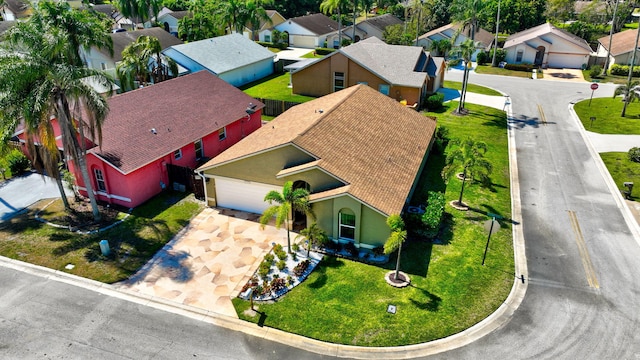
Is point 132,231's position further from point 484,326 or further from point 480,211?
point 480,211

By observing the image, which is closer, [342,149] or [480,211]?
[342,149]

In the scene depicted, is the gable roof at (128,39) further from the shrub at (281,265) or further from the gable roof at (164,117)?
the shrub at (281,265)

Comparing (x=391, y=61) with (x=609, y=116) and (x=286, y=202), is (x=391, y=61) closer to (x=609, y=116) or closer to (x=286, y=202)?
(x=609, y=116)

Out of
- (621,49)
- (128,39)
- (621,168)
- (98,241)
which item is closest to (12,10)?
(128,39)

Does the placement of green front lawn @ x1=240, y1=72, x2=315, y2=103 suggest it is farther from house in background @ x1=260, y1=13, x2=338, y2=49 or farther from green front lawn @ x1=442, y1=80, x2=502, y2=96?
house in background @ x1=260, y1=13, x2=338, y2=49

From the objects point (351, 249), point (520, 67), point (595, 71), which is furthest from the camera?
point (520, 67)

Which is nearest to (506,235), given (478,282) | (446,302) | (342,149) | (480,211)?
(480,211)

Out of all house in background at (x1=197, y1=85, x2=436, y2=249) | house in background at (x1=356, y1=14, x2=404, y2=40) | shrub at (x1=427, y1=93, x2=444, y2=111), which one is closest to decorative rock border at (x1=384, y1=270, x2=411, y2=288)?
house in background at (x1=197, y1=85, x2=436, y2=249)
